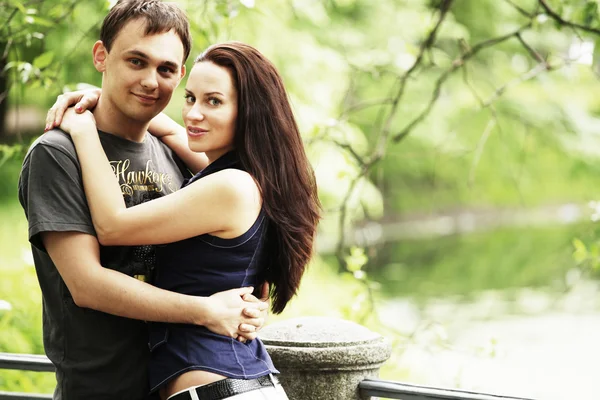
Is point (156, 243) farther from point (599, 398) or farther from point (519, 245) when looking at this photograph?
point (519, 245)

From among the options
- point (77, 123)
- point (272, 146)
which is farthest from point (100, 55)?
point (272, 146)

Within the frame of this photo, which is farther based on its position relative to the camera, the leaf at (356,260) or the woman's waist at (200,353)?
the leaf at (356,260)

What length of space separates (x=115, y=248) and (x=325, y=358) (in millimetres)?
883

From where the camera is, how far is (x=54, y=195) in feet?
7.75

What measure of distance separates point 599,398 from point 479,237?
45.3 feet

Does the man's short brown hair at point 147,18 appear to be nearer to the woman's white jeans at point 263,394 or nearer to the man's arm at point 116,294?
the man's arm at point 116,294

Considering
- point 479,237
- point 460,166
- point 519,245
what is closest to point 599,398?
point 460,166

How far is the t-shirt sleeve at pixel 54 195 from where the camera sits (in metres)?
2.33

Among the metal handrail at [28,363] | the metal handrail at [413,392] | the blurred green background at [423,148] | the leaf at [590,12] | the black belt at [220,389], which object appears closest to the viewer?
the black belt at [220,389]

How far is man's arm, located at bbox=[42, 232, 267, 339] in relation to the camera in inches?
91.4

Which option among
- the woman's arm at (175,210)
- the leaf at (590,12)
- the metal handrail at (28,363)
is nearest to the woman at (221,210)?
the woman's arm at (175,210)

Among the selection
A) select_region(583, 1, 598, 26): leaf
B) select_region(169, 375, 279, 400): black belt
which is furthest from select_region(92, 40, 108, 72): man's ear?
select_region(583, 1, 598, 26): leaf

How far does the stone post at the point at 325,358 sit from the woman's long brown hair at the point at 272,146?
544mm

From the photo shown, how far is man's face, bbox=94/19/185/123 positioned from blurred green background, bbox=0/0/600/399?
83 centimetres
